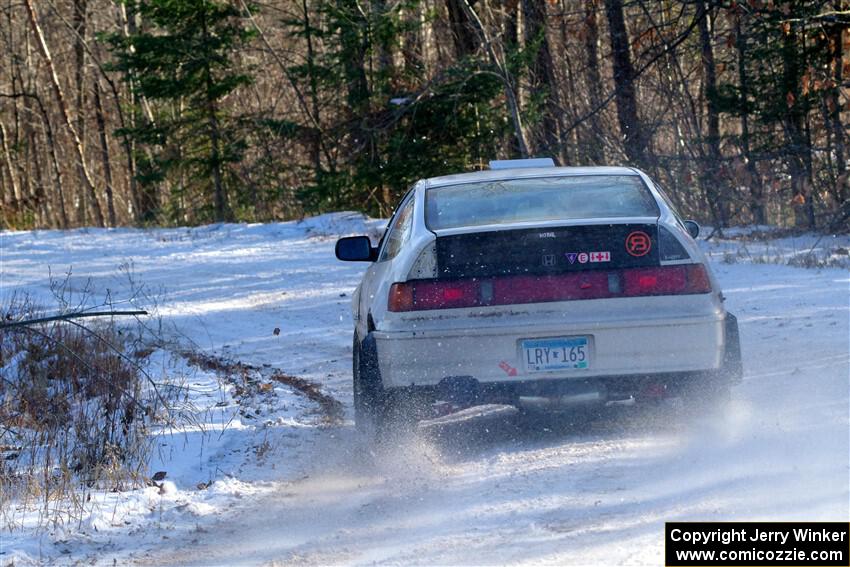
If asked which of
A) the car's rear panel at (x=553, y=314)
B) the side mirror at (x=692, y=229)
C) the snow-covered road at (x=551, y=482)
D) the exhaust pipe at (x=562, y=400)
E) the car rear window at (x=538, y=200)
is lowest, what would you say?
the snow-covered road at (x=551, y=482)

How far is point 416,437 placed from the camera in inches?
251

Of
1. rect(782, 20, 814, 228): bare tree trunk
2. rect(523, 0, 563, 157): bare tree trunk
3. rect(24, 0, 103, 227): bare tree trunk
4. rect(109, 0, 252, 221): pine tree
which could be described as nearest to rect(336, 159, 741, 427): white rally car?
rect(782, 20, 814, 228): bare tree trunk

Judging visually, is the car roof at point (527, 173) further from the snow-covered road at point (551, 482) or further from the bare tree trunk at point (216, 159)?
the bare tree trunk at point (216, 159)

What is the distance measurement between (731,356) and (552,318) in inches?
42.5

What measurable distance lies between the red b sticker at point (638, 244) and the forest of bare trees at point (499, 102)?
1039 centimetres

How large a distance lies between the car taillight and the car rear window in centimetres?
39

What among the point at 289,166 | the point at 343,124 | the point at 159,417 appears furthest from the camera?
the point at 289,166

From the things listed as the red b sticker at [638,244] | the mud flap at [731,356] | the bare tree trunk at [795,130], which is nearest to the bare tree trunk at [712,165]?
the bare tree trunk at [795,130]

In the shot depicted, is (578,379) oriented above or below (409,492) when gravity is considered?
above

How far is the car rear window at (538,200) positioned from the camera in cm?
622

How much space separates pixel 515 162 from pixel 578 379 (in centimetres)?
250

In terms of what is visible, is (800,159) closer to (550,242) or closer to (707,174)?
(707,174)

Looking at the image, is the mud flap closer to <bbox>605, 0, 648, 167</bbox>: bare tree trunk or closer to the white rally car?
the white rally car

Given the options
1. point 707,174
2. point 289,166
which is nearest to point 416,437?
point 707,174
